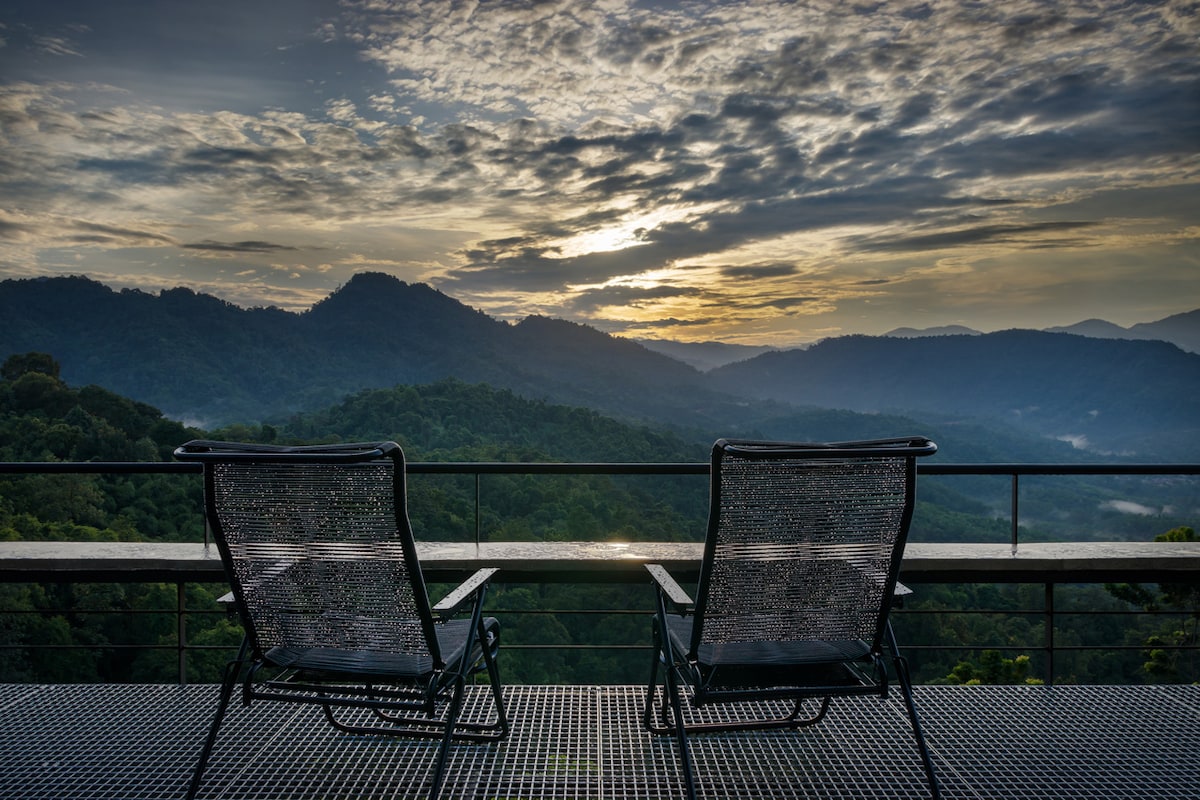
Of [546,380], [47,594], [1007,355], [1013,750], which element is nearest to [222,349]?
[546,380]

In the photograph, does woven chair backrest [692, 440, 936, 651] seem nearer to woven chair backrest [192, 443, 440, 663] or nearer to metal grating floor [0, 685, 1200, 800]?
metal grating floor [0, 685, 1200, 800]

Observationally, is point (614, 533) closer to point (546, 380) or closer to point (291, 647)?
point (291, 647)

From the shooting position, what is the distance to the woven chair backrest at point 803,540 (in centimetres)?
178

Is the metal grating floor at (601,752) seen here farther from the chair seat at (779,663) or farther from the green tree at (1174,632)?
the green tree at (1174,632)

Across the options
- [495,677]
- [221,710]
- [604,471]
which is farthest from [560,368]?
[221,710]

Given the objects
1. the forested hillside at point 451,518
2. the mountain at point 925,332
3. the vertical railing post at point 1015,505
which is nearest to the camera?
the vertical railing post at point 1015,505

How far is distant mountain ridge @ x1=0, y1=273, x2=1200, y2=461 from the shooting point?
37031 millimetres

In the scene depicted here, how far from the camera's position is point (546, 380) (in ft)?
157

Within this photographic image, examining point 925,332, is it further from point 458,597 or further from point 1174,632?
point 458,597

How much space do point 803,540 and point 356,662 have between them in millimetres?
1186

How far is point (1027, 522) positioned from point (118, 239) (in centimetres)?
3899

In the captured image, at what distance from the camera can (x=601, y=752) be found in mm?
2357

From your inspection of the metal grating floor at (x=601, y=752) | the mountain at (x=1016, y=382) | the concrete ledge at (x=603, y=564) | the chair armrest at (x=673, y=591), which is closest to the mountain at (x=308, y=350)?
the mountain at (x=1016, y=382)

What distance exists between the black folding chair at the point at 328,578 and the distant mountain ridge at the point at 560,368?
122ft
